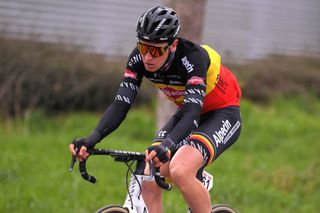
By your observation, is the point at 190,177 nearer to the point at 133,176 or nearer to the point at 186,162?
the point at 186,162

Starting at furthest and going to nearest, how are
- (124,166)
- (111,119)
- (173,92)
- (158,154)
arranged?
(124,166)
(173,92)
(111,119)
(158,154)

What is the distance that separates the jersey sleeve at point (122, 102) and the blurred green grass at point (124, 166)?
103 inches

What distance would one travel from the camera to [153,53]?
4.85 meters

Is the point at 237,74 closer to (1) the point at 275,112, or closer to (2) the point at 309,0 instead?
(1) the point at 275,112

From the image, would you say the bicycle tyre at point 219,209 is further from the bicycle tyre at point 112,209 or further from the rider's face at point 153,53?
the rider's face at point 153,53

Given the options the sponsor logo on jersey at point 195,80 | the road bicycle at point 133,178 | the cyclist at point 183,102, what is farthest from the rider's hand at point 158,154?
the sponsor logo on jersey at point 195,80

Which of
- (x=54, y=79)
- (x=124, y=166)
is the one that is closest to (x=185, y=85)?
(x=124, y=166)

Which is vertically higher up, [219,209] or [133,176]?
[133,176]

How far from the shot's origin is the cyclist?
4727 millimetres

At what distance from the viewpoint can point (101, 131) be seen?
191 inches

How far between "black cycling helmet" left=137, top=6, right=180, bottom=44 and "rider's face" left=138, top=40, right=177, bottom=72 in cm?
5

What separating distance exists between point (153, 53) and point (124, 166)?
4.78 metres

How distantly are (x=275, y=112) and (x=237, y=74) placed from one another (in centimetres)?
120

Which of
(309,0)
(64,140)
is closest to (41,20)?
(64,140)
